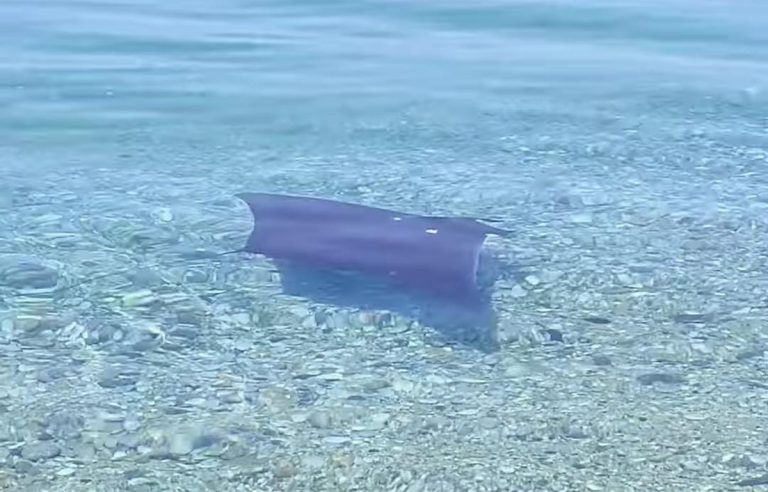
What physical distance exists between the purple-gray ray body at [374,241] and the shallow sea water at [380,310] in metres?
0.18

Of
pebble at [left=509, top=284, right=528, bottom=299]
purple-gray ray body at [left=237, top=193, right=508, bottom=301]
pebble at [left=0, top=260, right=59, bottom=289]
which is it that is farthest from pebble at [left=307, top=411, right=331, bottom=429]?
pebble at [left=0, top=260, right=59, bottom=289]

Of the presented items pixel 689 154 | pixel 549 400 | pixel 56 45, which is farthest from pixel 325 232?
pixel 56 45

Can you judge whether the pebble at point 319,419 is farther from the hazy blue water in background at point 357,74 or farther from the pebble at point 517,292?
the hazy blue water in background at point 357,74

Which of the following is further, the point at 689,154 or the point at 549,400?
the point at 689,154

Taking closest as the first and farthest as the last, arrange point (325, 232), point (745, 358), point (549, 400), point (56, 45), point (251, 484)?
point (251, 484) → point (549, 400) → point (745, 358) → point (325, 232) → point (56, 45)

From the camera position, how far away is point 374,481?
371cm

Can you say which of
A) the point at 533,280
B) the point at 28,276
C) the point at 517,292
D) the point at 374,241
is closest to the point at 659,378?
the point at 517,292

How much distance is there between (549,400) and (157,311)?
168cm

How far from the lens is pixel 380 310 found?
498cm

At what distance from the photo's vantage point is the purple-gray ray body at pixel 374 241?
481 cm

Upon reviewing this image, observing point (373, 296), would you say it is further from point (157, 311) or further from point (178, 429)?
point (178, 429)

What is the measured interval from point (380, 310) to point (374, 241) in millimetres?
376

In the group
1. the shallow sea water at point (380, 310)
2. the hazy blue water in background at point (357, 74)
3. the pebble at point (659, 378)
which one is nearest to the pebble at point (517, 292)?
the shallow sea water at point (380, 310)

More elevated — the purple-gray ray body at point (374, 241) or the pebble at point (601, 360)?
the purple-gray ray body at point (374, 241)
